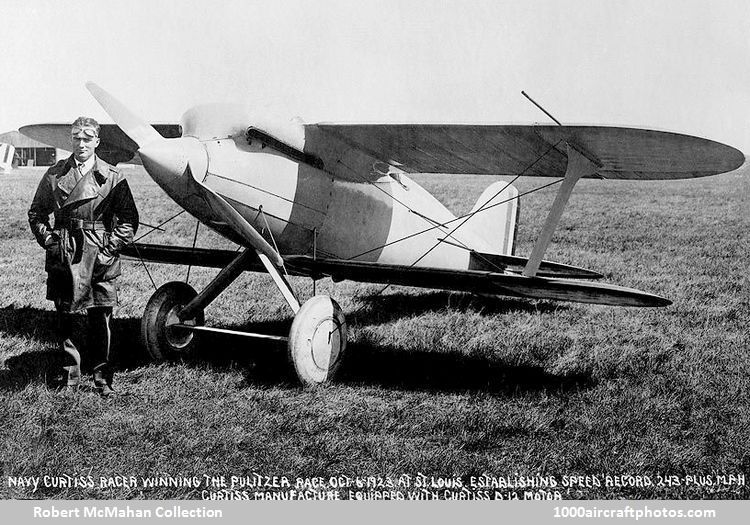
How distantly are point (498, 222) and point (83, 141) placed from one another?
5959mm

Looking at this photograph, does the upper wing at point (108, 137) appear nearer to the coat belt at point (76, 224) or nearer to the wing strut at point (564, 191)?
the coat belt at point (76, 224)

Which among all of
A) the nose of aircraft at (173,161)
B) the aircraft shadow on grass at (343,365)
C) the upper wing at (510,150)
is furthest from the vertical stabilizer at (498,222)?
the nose of aircraft at (173,161)

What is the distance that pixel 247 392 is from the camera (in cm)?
500

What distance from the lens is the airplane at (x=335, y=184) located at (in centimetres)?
490

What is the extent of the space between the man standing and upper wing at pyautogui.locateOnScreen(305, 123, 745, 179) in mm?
1690

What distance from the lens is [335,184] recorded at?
227 inches

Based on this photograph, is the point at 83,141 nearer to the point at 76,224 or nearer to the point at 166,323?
the point at 76,224

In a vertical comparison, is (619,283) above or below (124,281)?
above

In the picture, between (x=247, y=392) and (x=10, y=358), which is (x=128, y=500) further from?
(x=10, y=358)

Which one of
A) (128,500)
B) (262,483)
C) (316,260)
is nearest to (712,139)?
(316,260)

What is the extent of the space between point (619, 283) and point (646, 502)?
272 inches

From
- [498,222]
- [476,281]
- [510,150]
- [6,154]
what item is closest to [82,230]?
[476,281]

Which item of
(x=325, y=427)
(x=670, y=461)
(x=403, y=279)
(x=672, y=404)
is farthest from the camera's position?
(x=403, y=279)

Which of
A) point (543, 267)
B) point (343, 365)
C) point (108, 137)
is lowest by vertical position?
point (343, 365)
